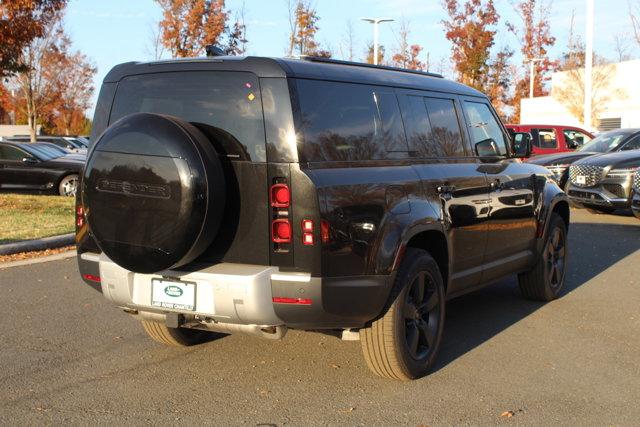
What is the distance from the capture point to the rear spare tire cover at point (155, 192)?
13.3ft

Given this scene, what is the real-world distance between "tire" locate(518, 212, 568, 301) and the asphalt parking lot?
5.2 inches

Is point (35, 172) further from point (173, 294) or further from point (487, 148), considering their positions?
point (173, 294)

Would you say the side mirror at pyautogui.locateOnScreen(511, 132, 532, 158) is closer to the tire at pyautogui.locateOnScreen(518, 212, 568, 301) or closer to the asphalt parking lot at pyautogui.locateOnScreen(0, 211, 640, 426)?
A: the tire at pyautogui.locateOnScreen(518, 212, 568, 301)

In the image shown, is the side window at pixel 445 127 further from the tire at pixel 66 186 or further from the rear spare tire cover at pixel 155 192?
the tire at pixel 66 186

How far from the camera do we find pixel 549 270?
23.3ft

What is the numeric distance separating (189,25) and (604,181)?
1785 centimetres

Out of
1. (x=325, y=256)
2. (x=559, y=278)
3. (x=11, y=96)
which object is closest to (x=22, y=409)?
(x=325, y=256)

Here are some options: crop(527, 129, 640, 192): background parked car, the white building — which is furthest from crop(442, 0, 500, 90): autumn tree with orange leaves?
crop(527, 129, 640, 192): background parked car

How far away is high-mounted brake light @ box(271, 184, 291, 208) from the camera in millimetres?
4090

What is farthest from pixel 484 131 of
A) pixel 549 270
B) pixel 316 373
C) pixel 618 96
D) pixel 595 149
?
pixel 618 96

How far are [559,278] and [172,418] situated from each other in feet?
14.9

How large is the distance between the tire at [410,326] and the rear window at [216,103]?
1.25m

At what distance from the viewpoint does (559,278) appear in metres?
7.33

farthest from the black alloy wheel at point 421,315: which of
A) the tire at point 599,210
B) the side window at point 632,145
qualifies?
the side window at point 632,145
